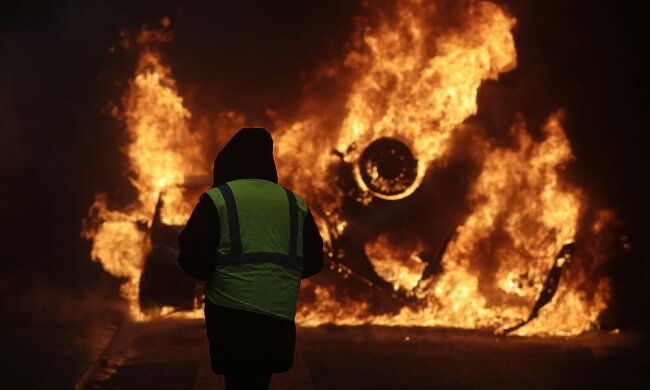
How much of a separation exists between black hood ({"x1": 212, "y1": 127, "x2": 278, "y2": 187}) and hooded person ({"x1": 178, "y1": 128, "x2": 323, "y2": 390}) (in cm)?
8

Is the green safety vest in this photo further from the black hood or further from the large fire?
the large fire

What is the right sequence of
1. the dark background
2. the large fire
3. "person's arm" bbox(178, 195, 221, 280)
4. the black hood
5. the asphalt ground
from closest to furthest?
"person's arm" bbox(178, 195, 221, 280) → the black hood → the asphalt ground → the large fire → the dark background

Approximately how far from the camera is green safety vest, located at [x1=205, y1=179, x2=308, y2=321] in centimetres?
241

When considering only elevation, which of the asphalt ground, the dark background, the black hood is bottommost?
the asphalt ground

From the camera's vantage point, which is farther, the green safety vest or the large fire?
the large fire

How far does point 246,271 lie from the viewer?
243 cm

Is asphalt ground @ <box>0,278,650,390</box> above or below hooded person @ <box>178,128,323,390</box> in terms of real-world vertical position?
below

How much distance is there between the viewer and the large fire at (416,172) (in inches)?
293

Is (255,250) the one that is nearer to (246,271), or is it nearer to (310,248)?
(246,271)

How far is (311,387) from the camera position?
458 centimetres

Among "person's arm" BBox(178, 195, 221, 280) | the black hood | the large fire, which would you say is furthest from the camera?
the large fire

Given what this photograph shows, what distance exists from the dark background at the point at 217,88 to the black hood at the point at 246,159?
5.19 metres

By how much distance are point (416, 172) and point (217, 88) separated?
10.4ft

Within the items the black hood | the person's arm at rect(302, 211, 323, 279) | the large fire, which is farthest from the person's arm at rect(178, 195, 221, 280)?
the large fire
